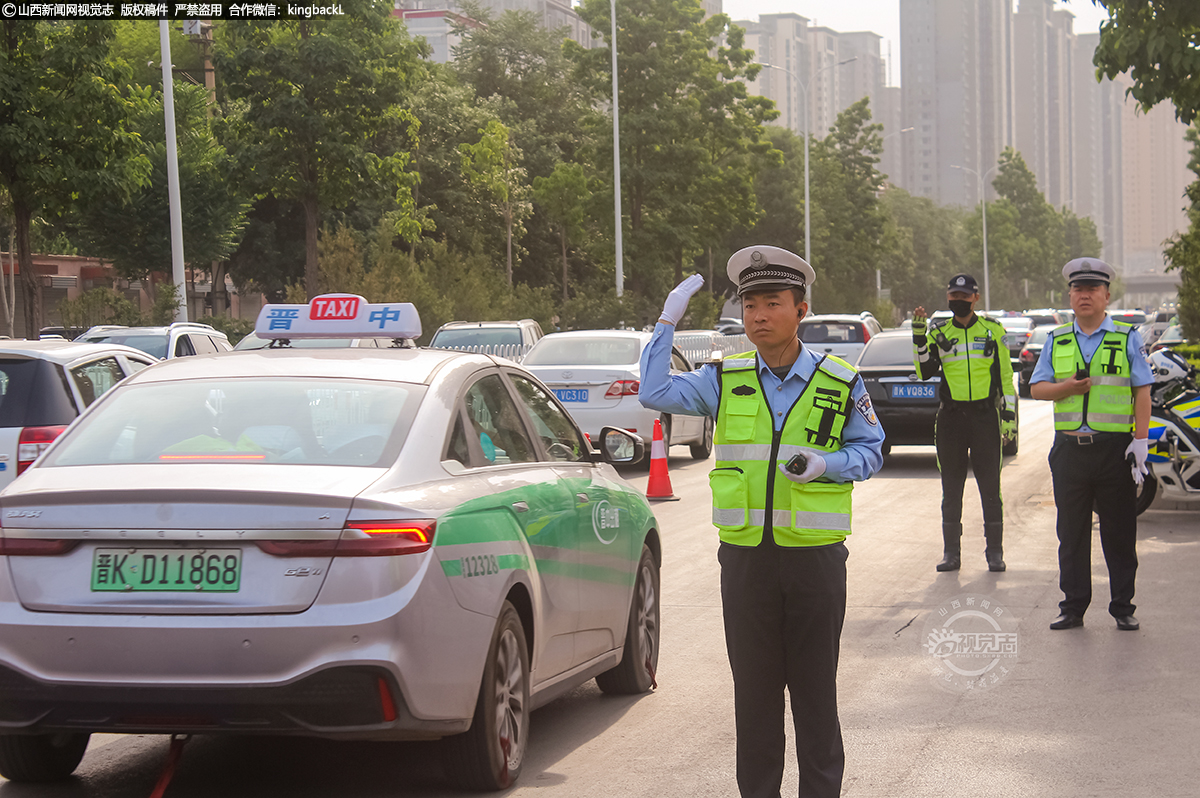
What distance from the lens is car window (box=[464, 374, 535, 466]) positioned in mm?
5531

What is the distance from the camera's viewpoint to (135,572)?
4.54 meters

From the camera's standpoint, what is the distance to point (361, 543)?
4.53m

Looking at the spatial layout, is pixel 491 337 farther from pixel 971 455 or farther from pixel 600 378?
pixel 971 455

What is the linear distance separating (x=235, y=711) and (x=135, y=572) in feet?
1.72

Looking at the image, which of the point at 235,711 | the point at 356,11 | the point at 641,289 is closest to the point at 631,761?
the point at 235,711

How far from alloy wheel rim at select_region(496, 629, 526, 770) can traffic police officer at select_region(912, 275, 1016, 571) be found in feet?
18.0

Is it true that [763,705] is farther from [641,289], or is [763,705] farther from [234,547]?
[641,289]

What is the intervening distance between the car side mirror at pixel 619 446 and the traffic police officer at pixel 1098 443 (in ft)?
8.78

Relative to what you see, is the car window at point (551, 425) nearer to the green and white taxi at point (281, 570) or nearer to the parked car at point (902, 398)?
the green and white taxi at point (281, 570)

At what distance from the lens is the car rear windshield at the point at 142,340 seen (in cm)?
1883

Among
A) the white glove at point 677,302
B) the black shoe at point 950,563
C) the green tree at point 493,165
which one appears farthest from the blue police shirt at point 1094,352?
the green tree at point 493,165

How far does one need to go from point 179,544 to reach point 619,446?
2.38 m

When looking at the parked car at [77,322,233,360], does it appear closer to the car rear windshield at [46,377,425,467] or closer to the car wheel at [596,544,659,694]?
the car wheel at [596,544,659,694]

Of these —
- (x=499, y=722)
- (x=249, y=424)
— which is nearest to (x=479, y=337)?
(x=249, y=424)
